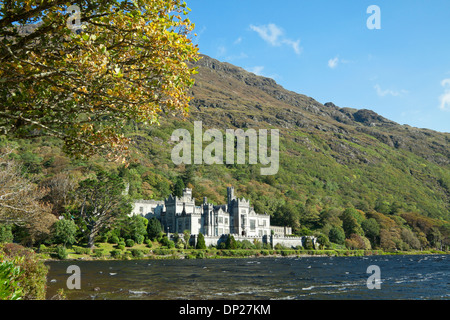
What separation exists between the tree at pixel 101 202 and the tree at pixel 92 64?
58.7 metres

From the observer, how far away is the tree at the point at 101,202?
226 ft

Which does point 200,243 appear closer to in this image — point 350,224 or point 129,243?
→ point 129,243

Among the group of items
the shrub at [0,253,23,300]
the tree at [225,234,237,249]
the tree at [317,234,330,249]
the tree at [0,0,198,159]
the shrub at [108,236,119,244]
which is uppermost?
the tree at [0,0,198,159]

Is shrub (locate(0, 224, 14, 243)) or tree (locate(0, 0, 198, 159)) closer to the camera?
tree (locate(0, 0, 198, 159))

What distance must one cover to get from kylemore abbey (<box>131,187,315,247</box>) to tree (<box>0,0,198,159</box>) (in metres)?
81.3

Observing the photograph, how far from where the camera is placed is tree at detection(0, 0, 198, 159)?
9945 millimetres

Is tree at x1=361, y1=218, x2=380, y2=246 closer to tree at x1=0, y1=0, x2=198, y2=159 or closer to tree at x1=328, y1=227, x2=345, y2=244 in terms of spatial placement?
tree at x1=328, y1=227, x2=345, y2=244

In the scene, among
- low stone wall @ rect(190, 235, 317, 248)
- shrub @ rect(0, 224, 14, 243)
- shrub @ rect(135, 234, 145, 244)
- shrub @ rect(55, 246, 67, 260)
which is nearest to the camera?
shrub @ rect(0, 224, 14, 243)

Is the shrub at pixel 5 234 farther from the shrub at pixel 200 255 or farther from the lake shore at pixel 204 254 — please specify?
the shrub at pixel 200 255

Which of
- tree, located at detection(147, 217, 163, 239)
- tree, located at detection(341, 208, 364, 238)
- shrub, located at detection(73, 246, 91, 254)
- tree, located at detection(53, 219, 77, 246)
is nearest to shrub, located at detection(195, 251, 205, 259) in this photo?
tree, located at detection(147, 217, 163, 239)

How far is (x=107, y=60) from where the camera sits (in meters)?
10.6
